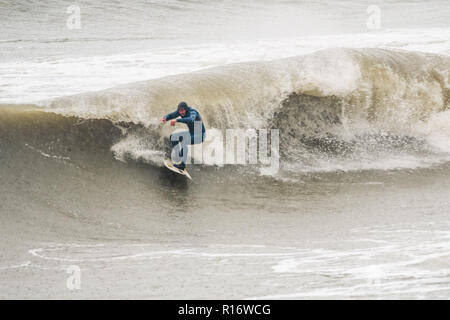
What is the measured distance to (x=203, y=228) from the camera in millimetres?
7625

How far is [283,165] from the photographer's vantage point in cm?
1005

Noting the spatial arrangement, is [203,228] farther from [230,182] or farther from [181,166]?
[230,182]

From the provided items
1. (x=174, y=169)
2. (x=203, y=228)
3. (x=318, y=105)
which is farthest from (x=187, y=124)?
(x=318, y=105)

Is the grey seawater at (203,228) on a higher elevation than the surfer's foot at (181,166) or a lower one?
lower

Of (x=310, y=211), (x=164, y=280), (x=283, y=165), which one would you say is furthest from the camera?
(x=283, y=165)

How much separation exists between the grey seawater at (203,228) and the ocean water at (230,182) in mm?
25

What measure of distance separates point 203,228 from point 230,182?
6.01ft

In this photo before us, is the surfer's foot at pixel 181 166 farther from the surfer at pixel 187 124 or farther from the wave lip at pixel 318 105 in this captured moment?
the wave lip at pixel 318 105

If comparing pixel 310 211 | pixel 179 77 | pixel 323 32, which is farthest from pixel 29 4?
pixel 310 211

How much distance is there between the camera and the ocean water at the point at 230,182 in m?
5.79

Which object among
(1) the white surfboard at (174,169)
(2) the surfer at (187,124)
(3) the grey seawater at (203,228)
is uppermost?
(2) the surfer at (187,124)

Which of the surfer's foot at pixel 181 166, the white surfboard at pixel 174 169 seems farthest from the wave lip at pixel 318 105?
the surfer's foot at pixel 181 166

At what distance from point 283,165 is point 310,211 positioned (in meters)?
1.79
